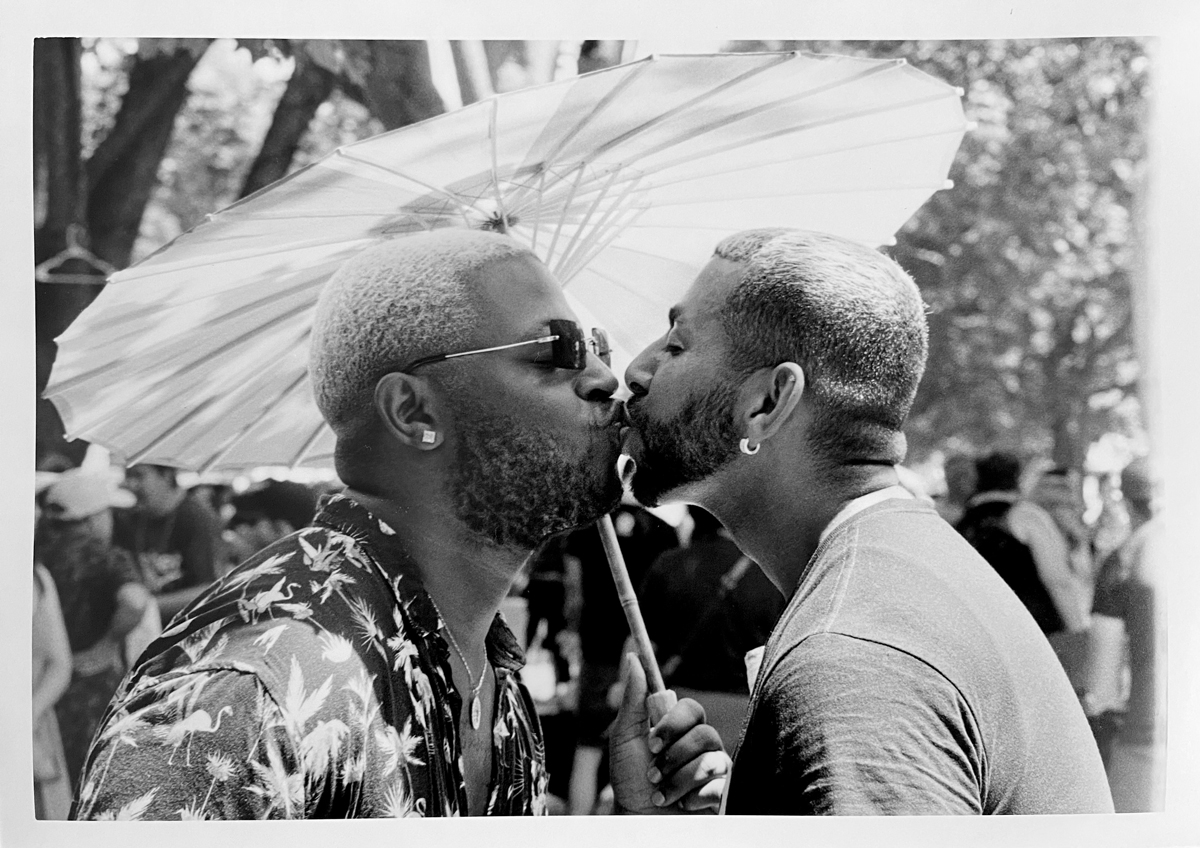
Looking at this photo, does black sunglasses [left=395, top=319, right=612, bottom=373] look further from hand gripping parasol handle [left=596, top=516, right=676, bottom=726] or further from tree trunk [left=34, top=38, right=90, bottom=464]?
tree trunk [left=34, top=38, right=90, bottom=464]

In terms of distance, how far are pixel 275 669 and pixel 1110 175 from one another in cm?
278

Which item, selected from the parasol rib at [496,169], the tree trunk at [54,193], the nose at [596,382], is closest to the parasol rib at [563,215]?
the parasol rib at [496,169]

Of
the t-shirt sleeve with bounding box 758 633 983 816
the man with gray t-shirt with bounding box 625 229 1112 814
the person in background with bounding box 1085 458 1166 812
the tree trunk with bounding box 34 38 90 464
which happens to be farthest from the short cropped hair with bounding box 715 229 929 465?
the tree trunk with bounding box 34 38 90 464

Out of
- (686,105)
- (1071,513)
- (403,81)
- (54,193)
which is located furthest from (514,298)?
(1071,513)

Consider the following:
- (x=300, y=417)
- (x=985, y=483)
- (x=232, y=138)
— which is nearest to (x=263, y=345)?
(x=300, y=417)

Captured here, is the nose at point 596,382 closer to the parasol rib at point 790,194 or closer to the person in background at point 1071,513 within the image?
the parasol rib at point 790,194

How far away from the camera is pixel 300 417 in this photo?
3109mm

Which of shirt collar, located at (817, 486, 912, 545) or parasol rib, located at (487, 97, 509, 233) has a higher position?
parasol rib, located at (487, 97, 509, 233)

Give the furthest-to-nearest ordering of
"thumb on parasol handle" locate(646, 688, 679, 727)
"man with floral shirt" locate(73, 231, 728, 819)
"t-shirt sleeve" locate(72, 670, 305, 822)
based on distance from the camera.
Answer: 1. "thumb on parasol handle" locate(646, 688, 679, 727)
2. "man with floral shirt" locate(73, 231, 728, 819)
3. "t-shirt sleeve" locate(72, 670, 305, 822)

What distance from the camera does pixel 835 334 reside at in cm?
281

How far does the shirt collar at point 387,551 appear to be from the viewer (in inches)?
112

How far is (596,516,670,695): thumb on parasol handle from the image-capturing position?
319cm

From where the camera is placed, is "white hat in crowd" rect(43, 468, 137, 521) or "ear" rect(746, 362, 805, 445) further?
"white hat in crowd" rect(43, 468, 137, 521)

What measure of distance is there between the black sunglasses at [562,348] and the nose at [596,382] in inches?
0.7
